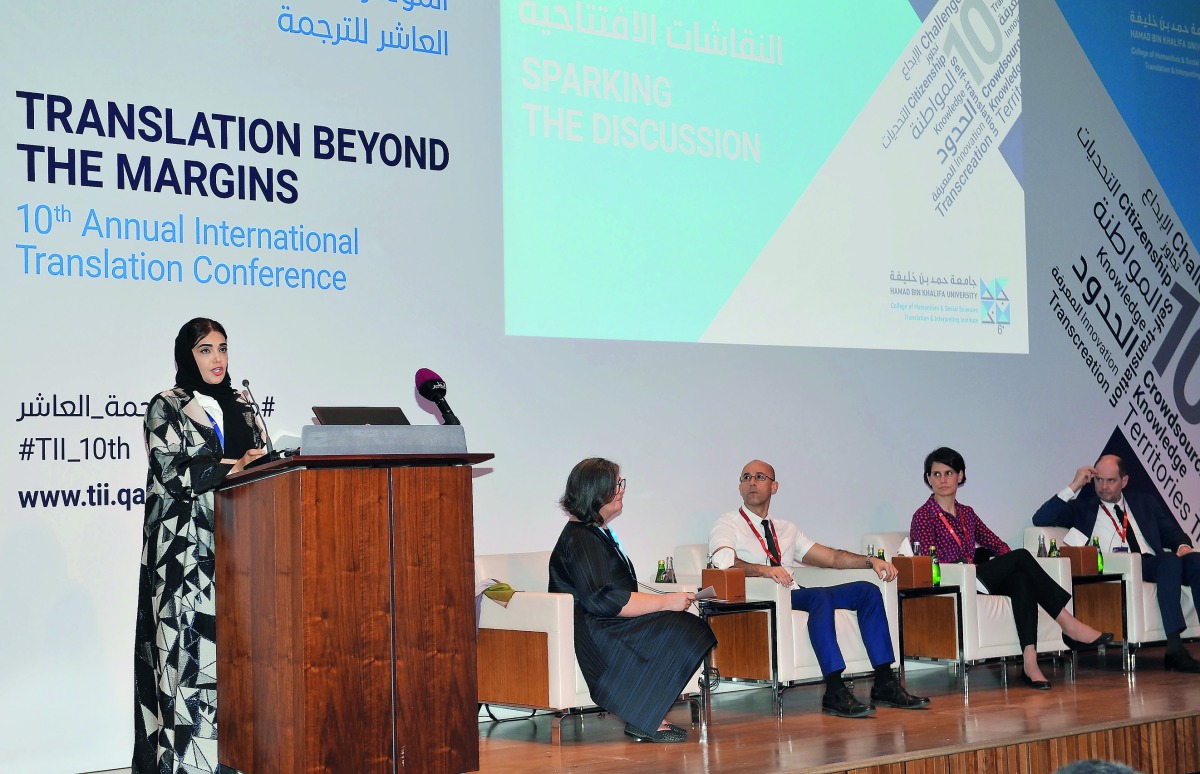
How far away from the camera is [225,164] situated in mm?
4902

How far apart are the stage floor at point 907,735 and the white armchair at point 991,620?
172mm

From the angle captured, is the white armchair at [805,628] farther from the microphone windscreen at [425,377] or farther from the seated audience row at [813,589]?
the microphone windscreen at [425,377]

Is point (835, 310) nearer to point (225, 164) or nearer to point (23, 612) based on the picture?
point (225, 164)

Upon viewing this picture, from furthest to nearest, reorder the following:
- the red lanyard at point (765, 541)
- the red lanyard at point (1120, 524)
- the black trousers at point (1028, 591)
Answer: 1. the red lanyard at point (1120, 524)
2. the black trousers at point (1028, 591)
3. the red lanyard at point (765, 541)

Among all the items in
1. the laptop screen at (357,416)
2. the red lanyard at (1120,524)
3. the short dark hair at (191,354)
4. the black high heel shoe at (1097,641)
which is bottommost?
the black high heel shoe at (1097,641)

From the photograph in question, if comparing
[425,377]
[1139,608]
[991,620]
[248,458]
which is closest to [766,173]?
[991,620]

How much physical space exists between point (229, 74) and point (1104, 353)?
16.9ft

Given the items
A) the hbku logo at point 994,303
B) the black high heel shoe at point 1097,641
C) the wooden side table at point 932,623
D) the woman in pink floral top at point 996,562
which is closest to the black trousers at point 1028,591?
the woman in pink floral top at point 996,562

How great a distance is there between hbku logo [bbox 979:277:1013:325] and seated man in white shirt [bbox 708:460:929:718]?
1.96 m

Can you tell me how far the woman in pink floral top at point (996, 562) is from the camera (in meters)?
5.73

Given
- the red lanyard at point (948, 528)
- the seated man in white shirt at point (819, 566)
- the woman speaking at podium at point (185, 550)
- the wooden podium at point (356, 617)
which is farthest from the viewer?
the red lanyard at point (948, 528)

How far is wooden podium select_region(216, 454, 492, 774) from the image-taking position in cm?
307

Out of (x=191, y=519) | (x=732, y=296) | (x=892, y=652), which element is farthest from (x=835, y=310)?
(x=191, y=519)

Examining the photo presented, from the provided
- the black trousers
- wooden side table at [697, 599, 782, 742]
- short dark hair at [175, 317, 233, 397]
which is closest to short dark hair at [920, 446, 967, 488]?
the black trousers
